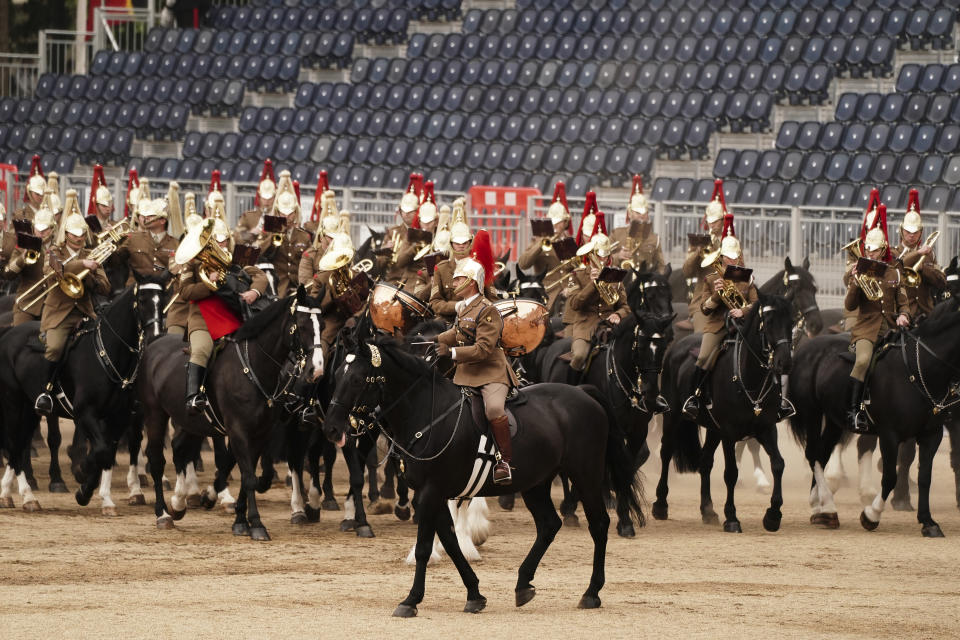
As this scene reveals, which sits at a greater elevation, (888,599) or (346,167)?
(346,167)

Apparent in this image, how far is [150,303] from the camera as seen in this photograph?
1430 cm

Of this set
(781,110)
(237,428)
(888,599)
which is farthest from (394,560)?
(781,110)

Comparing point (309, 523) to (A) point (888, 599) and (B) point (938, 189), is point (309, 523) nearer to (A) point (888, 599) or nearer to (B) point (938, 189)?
(A) point (888, 599)

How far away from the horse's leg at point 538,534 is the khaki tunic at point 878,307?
4.88 metres

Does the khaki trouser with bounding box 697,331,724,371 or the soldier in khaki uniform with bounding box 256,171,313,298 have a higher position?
the soldier in khaki uniform with bounding box 256,171,313,298

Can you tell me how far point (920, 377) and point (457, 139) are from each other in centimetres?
1729

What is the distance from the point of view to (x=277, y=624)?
9.23m

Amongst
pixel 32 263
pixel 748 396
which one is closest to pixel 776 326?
pixel 748 396

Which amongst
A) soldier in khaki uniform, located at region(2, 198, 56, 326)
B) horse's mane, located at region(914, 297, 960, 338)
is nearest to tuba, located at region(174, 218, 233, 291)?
soldier in khaki uniform, located at region(2, 198, 56, 326)

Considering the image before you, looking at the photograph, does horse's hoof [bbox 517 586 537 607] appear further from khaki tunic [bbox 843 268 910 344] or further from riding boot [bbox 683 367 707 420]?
khaki tunic [bbox 843 268 910 344]

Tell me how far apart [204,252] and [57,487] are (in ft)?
12.9

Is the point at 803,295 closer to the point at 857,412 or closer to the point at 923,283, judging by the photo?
the point at 923,283

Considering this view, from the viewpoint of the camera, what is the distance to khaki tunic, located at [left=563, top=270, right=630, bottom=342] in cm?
1477

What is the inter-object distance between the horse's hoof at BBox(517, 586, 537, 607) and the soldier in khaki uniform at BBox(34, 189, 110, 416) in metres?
6.25
